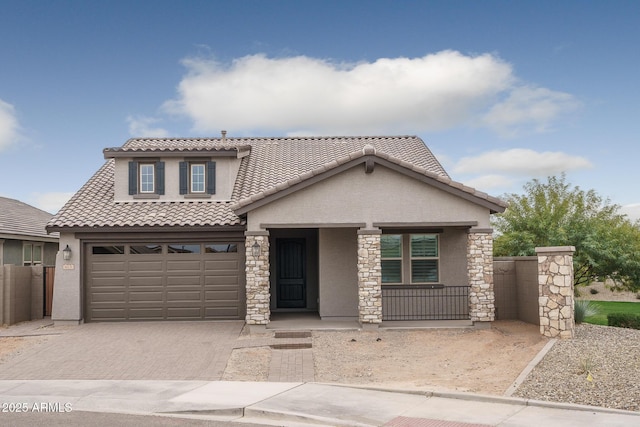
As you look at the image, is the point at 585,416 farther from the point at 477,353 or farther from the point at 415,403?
the point at 477,353

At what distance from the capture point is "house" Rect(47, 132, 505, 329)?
57.1ft

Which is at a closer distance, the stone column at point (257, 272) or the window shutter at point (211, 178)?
the stone column at point (257, 272)

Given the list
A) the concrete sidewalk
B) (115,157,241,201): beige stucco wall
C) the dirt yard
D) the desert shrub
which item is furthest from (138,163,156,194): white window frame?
the desert shrub

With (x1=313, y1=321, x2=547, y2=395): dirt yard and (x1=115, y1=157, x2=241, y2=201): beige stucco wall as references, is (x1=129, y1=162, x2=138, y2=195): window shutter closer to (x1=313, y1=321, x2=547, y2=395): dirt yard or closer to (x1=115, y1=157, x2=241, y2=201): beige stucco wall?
(x1=115, y1=157, x2=241, y2=201): beige stucco wall

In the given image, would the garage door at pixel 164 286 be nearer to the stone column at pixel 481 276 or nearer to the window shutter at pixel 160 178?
the window shutter at pixel 160 178

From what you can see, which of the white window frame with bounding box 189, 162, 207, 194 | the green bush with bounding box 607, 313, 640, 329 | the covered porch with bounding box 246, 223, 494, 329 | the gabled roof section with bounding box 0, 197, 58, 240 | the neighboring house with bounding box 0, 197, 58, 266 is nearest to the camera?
the covered porch with bounding box 246, 223, 494, 329

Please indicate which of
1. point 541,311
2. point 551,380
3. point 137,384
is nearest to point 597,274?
point 541,311

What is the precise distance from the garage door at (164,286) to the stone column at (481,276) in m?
6.90

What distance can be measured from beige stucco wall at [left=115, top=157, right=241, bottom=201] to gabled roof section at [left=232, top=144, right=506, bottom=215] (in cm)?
406

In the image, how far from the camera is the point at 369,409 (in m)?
9.60

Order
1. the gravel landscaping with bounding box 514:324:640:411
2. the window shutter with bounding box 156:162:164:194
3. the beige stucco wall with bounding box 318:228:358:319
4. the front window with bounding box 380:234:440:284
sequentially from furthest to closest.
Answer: the window shutter with bounding box 156:162:164:194
the front window with bounding box 380:234:440:284
the beige stucco wall with bounding box 318:228:358:319
the gravel landscaping with bounding box 514:324:640:411

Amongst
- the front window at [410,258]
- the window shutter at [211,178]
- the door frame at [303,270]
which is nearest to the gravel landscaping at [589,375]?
the front window at [410,258]

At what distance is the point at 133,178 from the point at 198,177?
213 centimetres

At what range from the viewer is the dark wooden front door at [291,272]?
21.0 meters
